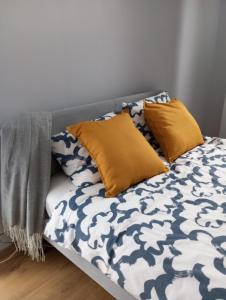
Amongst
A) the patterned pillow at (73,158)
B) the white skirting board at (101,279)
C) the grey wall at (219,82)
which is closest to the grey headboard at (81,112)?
the patterned pillow at (73,158)

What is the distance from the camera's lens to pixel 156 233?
3.74 feet

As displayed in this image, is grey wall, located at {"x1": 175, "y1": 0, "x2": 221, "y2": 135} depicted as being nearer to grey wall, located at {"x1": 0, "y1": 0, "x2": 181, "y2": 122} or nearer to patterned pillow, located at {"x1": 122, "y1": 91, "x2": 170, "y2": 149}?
grey wall, located at {"x1": 0, "y1": 0, "x2": 181, "y2": 122}

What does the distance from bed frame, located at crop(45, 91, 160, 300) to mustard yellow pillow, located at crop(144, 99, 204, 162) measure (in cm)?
27

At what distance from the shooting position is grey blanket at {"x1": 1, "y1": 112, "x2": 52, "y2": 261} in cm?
149

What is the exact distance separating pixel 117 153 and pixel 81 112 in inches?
19.2

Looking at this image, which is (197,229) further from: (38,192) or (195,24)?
(195,24)

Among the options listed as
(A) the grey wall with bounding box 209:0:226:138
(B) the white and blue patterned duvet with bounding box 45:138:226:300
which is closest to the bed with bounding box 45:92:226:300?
(B) the white and blue patterned duvet with bounding box 45:138:226:300

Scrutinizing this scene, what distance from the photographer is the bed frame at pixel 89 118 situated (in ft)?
4.02

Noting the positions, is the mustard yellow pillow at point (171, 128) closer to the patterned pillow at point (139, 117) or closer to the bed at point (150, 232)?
the patterned pillow at point (139, 117)

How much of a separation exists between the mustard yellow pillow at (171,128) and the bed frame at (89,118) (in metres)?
0.27

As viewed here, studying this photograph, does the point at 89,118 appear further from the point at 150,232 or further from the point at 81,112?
the point at 150,232

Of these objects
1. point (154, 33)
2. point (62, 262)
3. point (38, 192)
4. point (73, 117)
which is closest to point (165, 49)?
point (154, 33)

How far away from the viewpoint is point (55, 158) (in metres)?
1.64

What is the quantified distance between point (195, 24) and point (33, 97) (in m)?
2.01
